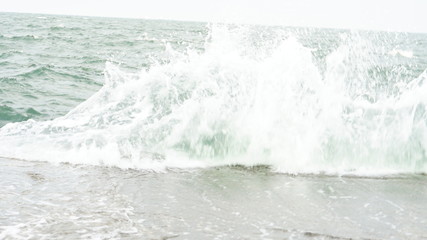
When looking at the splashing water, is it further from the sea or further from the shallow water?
the shallow water

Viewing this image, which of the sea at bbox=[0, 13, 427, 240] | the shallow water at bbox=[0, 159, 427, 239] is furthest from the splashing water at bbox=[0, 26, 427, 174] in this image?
the shallow water at bbox=[0, 159, 427, 239]

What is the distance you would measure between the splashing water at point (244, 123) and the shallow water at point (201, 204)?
0.50 meters

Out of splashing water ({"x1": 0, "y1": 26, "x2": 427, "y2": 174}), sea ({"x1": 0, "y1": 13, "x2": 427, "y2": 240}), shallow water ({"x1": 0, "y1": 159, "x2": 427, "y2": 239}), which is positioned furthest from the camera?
splashing water ({"x1": 0, "y1": 26, "x2": 427, "y2": 174})

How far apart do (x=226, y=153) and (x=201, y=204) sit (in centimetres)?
187

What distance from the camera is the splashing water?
5.45 meters

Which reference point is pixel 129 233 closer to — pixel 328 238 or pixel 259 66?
pixel 328 238

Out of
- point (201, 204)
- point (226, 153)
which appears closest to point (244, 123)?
point (226, 153)

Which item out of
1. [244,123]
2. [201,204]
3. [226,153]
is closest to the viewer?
[201,204]

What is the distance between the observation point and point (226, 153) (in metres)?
5.61

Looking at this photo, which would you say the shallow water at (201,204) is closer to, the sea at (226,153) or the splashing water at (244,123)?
the sea at (226,153)

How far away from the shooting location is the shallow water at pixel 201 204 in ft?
10.4

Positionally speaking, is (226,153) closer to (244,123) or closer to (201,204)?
(244,123)

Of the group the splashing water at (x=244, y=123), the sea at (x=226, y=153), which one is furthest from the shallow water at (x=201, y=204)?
the splashing water at (x=244, y=123)

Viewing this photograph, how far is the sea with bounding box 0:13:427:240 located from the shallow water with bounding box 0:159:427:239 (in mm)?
17
